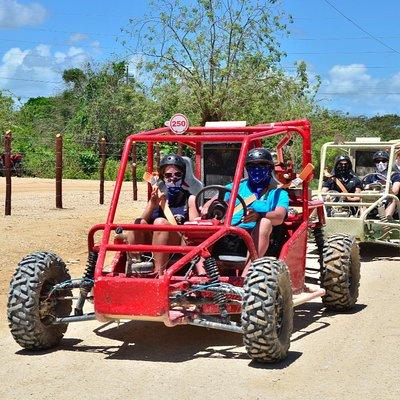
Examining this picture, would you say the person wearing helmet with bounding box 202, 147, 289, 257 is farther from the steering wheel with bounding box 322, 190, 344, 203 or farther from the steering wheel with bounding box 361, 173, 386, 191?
the steering wheel with bounding box 361, 173, 386, 191

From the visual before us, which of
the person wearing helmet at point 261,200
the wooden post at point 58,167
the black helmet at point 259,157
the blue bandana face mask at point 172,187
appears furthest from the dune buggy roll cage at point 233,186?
the wooden post at point 58,167

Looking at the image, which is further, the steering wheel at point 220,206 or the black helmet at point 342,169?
the black helmet at point 342,169

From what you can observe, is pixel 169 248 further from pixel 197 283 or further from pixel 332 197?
pixel 332 197

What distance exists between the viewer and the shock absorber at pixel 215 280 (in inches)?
284

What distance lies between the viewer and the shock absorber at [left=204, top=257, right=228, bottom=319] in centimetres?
722

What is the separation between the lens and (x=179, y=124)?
8367mm

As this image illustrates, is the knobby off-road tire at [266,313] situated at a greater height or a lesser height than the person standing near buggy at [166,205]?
lesser

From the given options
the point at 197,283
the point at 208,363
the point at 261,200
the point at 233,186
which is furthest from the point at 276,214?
the point at 208,363

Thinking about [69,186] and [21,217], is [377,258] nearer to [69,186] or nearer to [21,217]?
[21,217]

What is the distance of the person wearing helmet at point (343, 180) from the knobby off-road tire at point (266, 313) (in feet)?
25.4

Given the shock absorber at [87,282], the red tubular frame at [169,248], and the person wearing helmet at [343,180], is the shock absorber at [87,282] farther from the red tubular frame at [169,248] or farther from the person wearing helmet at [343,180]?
the person wearing helmet at [343,180]

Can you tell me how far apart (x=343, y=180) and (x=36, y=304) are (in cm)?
842

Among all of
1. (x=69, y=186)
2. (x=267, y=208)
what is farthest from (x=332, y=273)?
(x=69, y=186)

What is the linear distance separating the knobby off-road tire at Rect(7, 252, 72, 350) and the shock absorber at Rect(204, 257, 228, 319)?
133 cm
